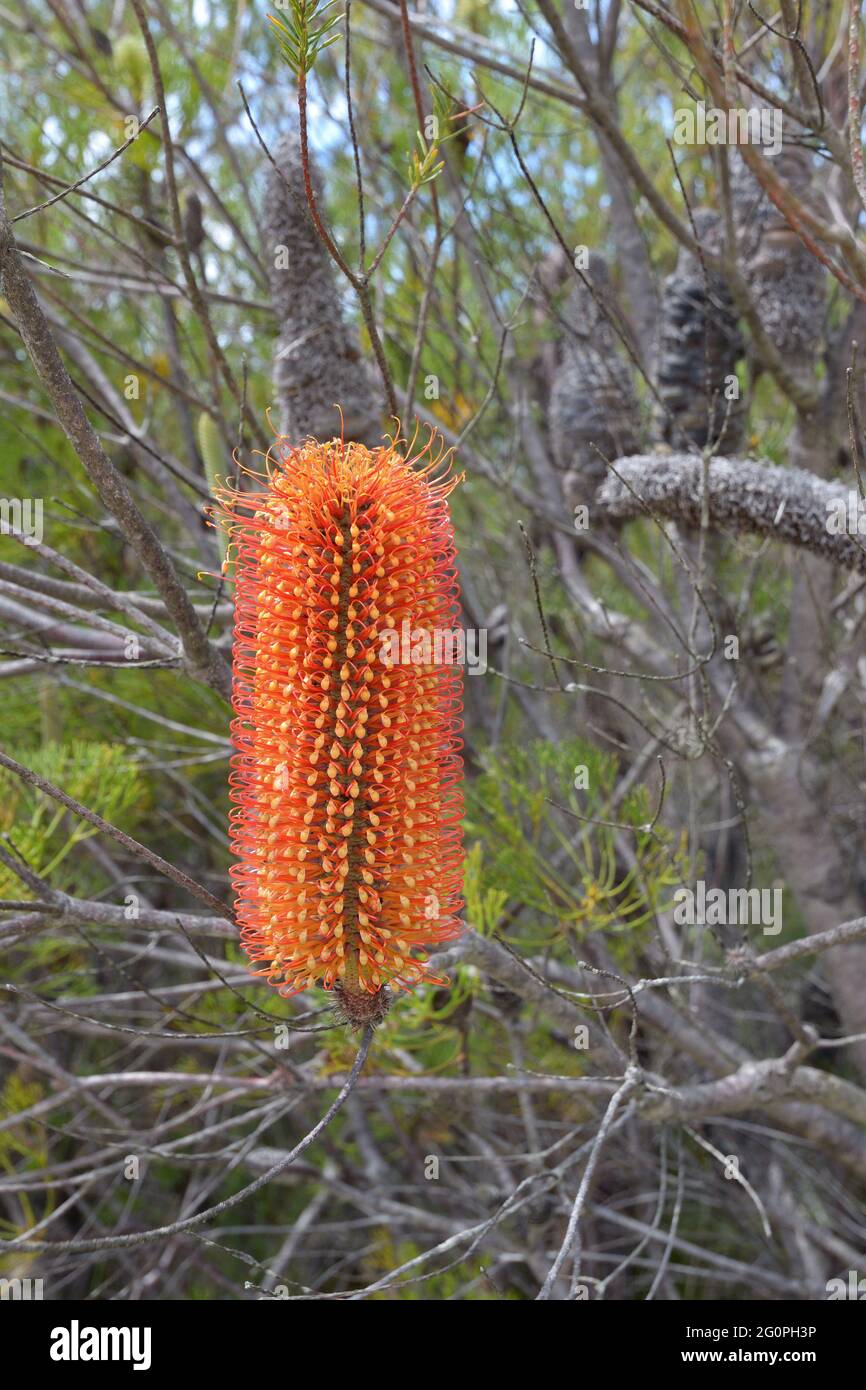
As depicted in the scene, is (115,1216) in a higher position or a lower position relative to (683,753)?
lower

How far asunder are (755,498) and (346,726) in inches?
44.3

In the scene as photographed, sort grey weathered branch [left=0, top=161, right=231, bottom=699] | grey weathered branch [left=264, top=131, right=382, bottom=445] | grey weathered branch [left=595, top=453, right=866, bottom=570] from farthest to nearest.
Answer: grey weathered branch [left=264, top=131, right=382, bottom=445] → grey weathered branch [left=595, top=453, right=866, bottom=570] → grey weathered branch [left=0, top=161, right=231, bottom=699]

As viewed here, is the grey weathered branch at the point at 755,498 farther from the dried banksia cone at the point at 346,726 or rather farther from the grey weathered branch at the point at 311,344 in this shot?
the dried banksia cone at the point at 346,726

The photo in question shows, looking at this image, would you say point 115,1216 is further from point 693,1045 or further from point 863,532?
point 863,532

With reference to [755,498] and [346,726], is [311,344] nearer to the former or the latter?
[755,498]

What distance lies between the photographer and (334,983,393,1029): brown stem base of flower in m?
1.51

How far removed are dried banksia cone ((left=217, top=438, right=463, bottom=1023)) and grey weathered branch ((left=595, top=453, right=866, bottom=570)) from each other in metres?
0.77

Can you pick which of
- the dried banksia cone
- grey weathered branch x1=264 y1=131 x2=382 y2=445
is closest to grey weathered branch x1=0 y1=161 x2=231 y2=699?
the dried banksia cone

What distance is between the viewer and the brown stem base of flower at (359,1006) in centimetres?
151

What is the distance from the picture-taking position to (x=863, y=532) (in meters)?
2.09

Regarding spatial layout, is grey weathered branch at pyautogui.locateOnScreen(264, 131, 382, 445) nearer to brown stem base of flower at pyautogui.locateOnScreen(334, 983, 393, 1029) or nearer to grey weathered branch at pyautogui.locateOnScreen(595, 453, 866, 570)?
grey weathered branch at pyautogui.locateOnScreen(595, 453, 866, 570)

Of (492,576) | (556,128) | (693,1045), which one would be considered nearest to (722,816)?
(492,576)

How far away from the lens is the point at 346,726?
56.4 inches
